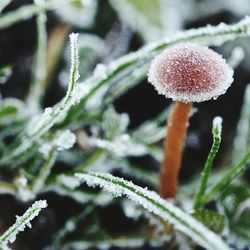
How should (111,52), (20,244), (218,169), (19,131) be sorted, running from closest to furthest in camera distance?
(20,244) → (19,131) → (218,169) → (111,52)

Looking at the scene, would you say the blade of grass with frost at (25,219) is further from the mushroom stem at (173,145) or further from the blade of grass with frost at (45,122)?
the mushroom stem at (173,145)

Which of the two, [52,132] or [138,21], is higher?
[138,21]

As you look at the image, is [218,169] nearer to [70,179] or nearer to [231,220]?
[231,220]

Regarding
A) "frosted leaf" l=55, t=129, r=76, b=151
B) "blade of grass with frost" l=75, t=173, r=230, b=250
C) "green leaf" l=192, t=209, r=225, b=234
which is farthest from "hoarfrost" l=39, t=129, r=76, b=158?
"green leaf" l=192, t=209, r=225, b=234

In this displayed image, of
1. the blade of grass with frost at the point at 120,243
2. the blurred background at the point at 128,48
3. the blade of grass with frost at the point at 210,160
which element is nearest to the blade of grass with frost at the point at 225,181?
the blade of grass with frost at the point at 210,160

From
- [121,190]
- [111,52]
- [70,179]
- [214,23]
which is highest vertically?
[214,23]

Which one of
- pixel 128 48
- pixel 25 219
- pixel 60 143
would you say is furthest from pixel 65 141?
pixel 128 48

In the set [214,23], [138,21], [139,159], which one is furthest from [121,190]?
[214,23]
